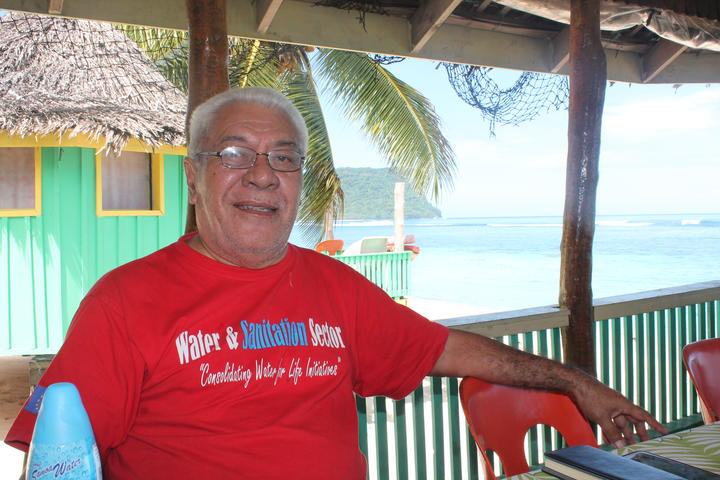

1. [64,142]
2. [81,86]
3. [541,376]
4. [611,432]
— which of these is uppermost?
[81,86]

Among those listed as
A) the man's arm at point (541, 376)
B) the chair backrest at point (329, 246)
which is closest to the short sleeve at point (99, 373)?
the man's arm at point (541, 376)

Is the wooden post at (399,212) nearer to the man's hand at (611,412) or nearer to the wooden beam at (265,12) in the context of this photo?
the wooden beam at (265,12)

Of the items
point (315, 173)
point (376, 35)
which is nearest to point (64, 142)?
point (376, 35)

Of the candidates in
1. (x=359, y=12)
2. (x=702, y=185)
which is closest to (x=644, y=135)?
(x=702, y=185)

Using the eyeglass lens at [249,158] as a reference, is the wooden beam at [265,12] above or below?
above

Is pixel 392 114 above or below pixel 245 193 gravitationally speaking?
above

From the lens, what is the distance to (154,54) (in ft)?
37.9

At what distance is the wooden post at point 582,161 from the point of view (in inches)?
133

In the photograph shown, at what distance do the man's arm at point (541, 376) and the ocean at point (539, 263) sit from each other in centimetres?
1004

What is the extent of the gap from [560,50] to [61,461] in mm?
4760

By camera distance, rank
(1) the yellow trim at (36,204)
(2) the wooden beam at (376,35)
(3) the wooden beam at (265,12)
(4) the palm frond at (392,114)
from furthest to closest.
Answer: (4) the palm frond at (392,114) < (1) the yellow trim at (36,204) < (3) the wooden beam at (265,12) < (2) the wooden beam at (376,35)

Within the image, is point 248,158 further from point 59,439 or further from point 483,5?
point 483,5

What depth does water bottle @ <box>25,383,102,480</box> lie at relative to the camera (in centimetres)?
74

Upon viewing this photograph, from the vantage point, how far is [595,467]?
117 cm
